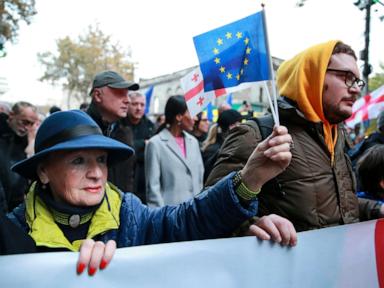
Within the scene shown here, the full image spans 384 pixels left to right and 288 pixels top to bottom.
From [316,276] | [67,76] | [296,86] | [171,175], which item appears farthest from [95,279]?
[67,76]

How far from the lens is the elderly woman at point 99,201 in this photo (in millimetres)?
1826

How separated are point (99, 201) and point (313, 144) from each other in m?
1.02

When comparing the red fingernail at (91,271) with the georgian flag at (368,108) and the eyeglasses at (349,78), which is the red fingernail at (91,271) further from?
the georgian flag at (368,108)

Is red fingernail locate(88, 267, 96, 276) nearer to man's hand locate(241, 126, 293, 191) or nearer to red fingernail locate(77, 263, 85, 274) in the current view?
red fingernail locate(77, 263, 85, 274)

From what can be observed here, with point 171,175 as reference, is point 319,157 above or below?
above

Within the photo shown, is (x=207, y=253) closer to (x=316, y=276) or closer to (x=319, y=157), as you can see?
(x=316, y=276)

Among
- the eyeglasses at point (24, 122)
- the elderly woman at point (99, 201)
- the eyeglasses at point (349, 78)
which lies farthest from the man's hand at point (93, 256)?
the eyeglasses at point (24, 122)

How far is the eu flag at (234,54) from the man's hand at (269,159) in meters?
0.29

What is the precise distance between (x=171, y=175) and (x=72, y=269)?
2.68 meters

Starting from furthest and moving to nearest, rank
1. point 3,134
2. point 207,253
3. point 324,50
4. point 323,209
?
1. point 3,134
2. point 324,50
3. point 323,209
4. point 207,253

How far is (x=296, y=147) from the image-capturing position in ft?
7.19

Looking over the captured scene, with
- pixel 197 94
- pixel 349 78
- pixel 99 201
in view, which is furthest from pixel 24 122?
pixel 349 78

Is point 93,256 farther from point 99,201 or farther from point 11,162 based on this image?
point 11,162

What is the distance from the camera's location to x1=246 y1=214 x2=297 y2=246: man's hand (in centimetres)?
184
